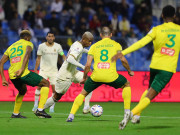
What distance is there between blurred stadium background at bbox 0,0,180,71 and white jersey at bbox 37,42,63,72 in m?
5.46

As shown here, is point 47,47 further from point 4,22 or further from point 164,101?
point 4,22

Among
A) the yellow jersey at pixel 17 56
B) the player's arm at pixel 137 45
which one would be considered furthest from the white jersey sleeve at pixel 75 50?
the player's arm at pixel 137 45

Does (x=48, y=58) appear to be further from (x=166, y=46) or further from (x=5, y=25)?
Result: (x=5, y=25)

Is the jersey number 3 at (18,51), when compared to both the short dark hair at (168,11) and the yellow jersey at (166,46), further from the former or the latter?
the short dark hair at (168,11)

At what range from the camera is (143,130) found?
9.82 meters

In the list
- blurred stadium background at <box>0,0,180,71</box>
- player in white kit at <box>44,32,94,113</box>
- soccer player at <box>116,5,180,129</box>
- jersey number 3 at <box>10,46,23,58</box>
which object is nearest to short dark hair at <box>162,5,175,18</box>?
soccer player at <box>116,5,180,129</box>

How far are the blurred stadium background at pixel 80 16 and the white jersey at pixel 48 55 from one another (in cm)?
546

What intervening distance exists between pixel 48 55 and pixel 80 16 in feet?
29.8

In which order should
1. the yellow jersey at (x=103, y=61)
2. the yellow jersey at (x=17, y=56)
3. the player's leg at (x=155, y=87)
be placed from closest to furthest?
the player's leg at (x=155, y=87) < the yellow jersey at (x=103, y=61) < the yellow jersey at (x=17, y=56)

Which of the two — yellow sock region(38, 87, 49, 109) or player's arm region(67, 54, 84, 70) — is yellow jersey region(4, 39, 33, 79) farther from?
player's arm region(67, 54, 84, 70)

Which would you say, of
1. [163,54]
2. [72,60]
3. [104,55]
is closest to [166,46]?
[163,54]

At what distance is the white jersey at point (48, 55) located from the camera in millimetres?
16609

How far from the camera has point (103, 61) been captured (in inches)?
450

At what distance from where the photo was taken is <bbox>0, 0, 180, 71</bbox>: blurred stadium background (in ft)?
78.5
